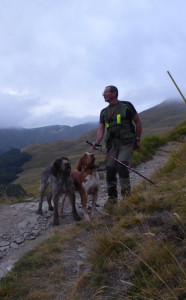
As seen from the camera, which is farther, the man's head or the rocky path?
the man's head

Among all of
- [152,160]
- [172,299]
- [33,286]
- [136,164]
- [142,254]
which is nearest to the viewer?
[172,299]

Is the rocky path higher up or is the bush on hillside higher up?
the bush on hillside

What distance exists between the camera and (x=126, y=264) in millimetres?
2775

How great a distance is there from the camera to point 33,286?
301cm


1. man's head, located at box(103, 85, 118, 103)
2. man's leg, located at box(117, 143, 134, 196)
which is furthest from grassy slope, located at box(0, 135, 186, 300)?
man's head, located at box(103, 85, 118, 103)

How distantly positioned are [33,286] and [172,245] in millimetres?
1522

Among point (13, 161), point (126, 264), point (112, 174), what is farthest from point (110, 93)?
point (13, 161)

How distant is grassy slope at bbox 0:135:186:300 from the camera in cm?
233

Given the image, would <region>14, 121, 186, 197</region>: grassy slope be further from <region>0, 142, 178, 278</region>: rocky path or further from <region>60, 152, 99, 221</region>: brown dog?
<region>60, 152, 99, 221</region>: brown dog

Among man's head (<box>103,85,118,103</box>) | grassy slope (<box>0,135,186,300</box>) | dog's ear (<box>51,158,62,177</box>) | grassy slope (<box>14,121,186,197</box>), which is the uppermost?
grassy slope (<box>14,121,186,197</box>)

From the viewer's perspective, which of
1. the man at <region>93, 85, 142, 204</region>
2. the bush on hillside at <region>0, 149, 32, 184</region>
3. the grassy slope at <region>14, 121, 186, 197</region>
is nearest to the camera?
the man at <region>93, 85, 142, 204</region>

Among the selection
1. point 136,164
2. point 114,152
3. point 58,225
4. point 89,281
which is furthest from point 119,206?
point 136,164

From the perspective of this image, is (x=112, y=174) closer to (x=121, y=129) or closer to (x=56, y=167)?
(x=121, y=129)

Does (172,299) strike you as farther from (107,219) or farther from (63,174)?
(63,174)
